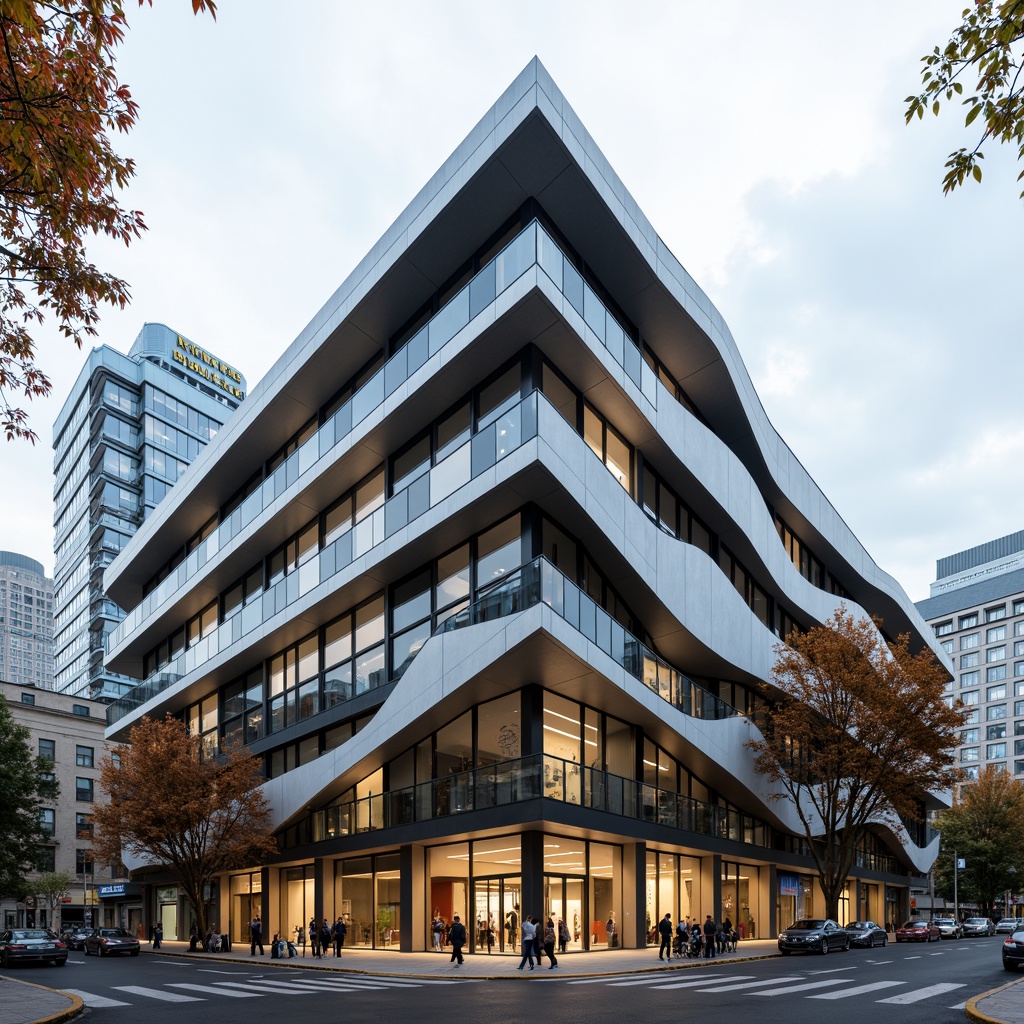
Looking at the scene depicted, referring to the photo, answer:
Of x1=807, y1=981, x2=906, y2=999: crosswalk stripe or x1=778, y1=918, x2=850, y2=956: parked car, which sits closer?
x1=807, y1=981, x2=906, y2=999: crosswalk stripe

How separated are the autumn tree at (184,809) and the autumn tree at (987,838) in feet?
219

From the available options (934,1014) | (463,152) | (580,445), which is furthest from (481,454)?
(934,1014)

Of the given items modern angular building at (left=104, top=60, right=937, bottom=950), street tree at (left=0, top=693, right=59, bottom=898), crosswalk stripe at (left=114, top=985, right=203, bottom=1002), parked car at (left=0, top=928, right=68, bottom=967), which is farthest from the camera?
street tree at (left=0, top=693, right=59, bottom=898)

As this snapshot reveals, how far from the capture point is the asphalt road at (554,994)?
51.8 ft

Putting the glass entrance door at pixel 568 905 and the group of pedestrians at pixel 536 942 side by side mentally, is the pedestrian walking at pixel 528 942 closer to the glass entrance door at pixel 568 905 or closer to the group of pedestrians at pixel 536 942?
the group of pedestrians at pixel 536 942

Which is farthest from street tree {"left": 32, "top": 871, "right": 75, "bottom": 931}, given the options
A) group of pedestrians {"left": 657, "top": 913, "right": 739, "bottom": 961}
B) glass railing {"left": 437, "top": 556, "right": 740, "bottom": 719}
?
glass railing {"left": 437, "top": 556, "right": 740, "bottom": 719}

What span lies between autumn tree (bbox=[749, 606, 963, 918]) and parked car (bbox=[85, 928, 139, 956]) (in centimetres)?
2755

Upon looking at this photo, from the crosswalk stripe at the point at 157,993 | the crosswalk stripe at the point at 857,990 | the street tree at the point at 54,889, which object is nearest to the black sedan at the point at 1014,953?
the crosswalk stripe at the point at 857,990

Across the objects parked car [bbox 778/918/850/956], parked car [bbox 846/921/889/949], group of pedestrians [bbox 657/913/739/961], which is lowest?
parked car [bbox 846/921/889/949]

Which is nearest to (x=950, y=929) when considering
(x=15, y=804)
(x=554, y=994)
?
(x=554, y=994)

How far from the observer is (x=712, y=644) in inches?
1449

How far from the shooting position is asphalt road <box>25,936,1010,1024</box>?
1578 centimetres

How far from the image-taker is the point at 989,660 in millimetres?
139625

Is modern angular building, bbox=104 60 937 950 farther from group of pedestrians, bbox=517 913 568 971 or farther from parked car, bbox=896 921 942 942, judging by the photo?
parked car, bbox=896 921 942 942
